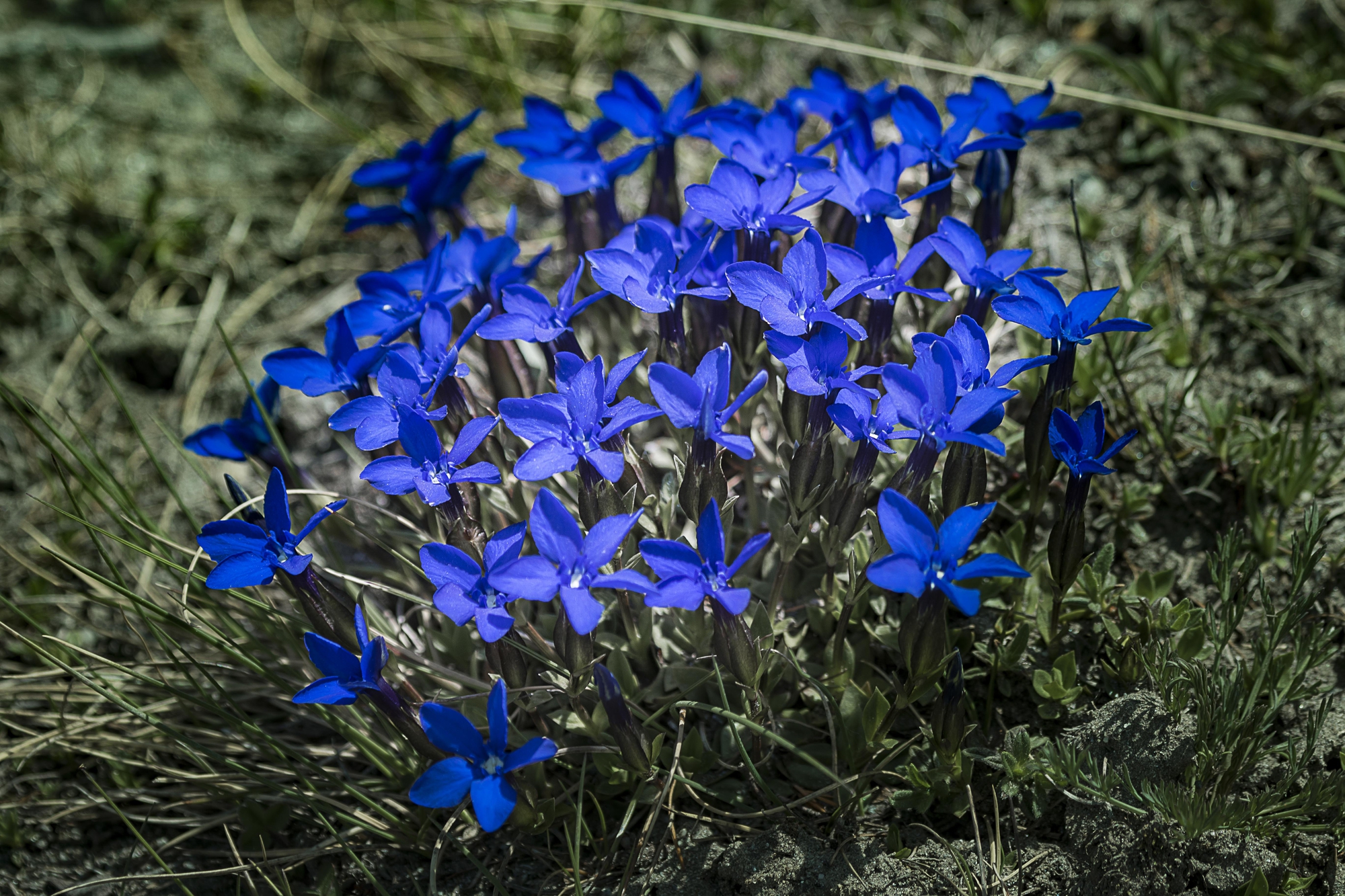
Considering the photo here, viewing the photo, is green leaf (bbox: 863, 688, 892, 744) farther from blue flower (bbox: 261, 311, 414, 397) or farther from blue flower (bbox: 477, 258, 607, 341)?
blue flower (bbox: 261, 311, 414, 397)

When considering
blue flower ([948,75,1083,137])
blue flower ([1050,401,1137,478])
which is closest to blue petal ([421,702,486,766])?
blue flower ([1050,401,1137,478])

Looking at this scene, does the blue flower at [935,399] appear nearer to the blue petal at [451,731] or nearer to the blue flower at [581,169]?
the blue petal at [451,731]

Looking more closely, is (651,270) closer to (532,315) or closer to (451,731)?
(532,315)

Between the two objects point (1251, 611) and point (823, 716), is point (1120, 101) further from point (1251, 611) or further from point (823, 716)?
point (823, 716)

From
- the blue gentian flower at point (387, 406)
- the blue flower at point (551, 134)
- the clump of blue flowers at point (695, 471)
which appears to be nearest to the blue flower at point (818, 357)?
the clump of blue flowers at point (695, 471)

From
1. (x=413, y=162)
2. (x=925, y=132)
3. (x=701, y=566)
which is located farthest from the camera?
(x=413, y=162)

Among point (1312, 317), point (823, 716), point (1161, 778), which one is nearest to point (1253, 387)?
point (1312, 317)

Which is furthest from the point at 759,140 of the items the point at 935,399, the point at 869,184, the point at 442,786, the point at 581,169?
the point at 442,786
